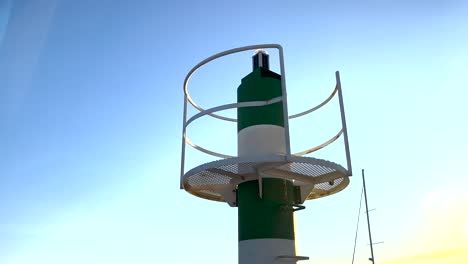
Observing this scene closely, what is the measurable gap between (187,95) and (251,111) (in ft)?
8.70

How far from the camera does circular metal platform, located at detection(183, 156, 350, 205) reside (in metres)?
12.8

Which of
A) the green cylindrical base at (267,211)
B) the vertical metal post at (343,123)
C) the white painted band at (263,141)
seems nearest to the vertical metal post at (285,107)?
the white painted band at (263,141)

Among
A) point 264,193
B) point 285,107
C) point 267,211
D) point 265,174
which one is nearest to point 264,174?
point 265,174

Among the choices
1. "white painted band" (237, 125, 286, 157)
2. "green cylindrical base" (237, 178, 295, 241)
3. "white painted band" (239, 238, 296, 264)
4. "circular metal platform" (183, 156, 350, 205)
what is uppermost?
"white painted band" (237, 125, 286, 157)

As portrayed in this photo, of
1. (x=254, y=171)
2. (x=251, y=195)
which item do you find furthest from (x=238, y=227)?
(x=254, y=171)

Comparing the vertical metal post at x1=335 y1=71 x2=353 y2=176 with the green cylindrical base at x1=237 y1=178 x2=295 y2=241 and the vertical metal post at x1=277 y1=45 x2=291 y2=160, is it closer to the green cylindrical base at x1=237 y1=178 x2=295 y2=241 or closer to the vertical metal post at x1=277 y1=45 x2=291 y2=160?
the vertical metal post at x1=277 y1=45 x2=291 y2=160

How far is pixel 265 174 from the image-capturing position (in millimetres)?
13648

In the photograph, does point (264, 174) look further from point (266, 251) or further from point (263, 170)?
point (266, 251)

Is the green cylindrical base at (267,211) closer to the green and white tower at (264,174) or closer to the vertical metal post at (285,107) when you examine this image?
the green and white tower at (264,174)

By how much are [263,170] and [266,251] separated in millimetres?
2549

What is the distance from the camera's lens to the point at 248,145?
48.0 ft

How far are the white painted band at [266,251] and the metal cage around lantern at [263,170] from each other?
171 centimetres

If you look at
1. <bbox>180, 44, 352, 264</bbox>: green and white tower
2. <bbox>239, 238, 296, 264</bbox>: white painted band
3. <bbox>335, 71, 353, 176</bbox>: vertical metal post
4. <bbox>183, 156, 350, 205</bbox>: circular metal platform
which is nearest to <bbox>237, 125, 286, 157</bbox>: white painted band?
<bbox>180, 44, 352, 264</bbox>: green and white tower

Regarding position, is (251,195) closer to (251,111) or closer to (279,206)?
(279,206)
